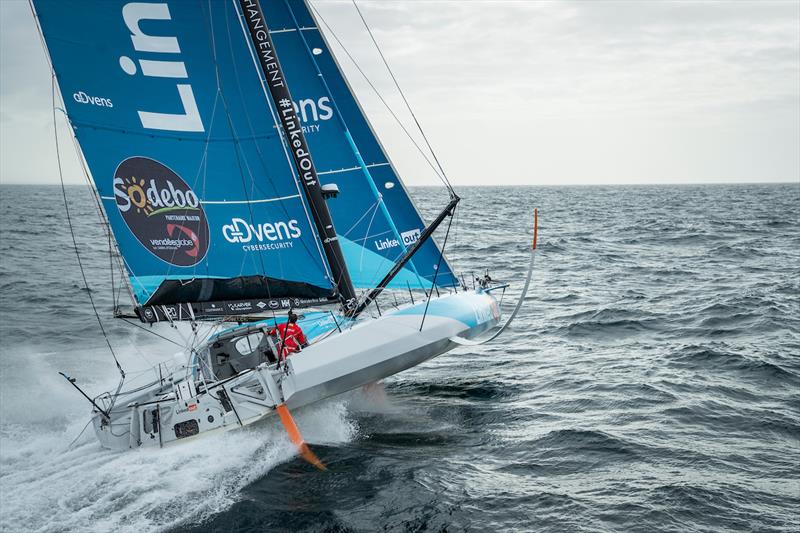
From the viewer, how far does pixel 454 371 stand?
1377 cm

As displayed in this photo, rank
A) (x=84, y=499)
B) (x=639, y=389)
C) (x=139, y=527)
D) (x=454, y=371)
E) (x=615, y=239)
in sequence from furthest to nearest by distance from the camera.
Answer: (x=615, y=239)
(x=454, y=371)
(x=639, y=389)
(x=84, y=499)
(x=139, y=527)

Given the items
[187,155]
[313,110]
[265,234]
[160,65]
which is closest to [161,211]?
[187,155]

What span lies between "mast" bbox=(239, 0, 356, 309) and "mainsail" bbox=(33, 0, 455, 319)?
0.17 meters

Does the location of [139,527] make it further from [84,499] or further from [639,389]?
[639,389]

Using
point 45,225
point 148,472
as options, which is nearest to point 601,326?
point 148,472

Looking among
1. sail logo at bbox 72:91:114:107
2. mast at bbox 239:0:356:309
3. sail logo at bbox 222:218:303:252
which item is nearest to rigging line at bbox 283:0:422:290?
mast at bbox 239:0:356:309

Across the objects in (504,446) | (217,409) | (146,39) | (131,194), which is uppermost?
(146,39)

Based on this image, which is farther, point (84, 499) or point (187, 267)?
point (187, 267)

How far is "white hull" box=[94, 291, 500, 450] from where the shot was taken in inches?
381

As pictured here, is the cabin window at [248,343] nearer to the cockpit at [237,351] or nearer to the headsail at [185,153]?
the cockpit at [237,351]

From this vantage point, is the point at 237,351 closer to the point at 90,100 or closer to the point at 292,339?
the point at 292,339

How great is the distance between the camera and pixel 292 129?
1061 cm

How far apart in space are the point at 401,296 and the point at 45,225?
34127 millimetres

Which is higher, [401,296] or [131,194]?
[131,194]
